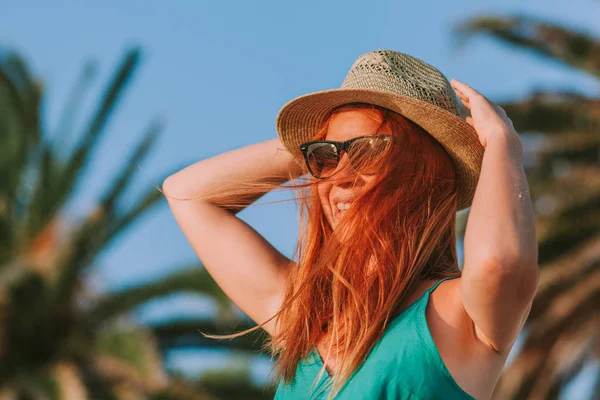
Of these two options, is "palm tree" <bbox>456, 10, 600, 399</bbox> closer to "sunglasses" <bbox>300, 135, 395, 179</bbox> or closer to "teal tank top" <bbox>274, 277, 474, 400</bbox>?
"sunglasses" <bbox>300, 135, 395, 179</bbox>

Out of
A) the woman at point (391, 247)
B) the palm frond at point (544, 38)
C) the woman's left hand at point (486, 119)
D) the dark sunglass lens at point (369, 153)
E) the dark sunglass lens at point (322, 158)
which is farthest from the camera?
the palm frond at point (544, 38)

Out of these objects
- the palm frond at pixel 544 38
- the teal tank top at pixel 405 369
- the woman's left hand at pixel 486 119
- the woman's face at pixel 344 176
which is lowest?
the palm frond at pixel 544 38

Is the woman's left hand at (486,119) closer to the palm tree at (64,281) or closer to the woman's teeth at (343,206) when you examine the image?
the woman's teeth at (343,206)

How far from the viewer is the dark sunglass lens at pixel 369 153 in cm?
262

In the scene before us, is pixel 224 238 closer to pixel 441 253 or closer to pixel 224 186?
pixel 224 186

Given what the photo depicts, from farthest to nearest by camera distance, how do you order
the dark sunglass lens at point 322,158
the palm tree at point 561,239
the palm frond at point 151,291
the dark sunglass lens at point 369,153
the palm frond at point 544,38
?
the palm frond at point 151,291
the palm frond at point 544,38
the palm tree at point 561,239
the dark sunglass lens at point 322,158
the dark sunglass lens at point 369,153

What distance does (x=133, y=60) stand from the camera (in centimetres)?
1183

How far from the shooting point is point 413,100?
8.79ft

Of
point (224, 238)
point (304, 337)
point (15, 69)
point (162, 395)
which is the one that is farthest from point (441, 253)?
point (15, 69)

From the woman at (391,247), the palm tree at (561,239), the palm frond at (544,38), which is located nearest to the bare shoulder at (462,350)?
the woman at (391,247)

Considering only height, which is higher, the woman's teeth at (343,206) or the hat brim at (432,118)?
the hat brim at (432,118)

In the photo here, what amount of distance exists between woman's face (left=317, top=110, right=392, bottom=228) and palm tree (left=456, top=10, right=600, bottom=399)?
24.8 feet

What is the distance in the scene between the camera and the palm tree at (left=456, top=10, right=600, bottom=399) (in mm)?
10328

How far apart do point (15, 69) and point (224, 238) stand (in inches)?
439
